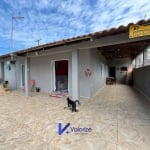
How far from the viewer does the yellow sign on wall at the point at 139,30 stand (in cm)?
309

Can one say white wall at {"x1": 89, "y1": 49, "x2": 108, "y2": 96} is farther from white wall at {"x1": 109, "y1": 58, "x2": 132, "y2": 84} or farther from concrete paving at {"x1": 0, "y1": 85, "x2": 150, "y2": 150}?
white wall at {"x1": 109, "y1": 58, "x2": 132, "y2": 84}

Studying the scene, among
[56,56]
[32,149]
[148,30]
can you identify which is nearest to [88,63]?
[56,56]

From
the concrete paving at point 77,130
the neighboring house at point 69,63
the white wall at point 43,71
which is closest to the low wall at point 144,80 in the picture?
the neighboring house at point 69,63

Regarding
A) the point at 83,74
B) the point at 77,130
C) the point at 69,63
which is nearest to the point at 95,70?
the point at 83,74

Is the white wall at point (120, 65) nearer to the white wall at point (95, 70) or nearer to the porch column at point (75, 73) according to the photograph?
the white wall at point (95, 70)

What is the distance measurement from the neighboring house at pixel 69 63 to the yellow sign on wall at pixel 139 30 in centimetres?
13

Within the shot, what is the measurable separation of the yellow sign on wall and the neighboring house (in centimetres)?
13

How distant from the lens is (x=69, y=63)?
679cm

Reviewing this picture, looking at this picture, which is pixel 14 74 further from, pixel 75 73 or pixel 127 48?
pixel 127 48

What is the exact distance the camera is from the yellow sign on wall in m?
3.09

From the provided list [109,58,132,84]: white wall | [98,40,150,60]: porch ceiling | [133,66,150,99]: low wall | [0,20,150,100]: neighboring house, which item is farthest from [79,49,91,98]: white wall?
Result: [109,58,132,84]: white wall

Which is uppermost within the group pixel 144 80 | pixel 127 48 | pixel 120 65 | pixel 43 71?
pixel 127 48

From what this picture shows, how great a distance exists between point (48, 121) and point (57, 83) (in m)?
4.74

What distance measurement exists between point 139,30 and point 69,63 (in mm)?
4112
